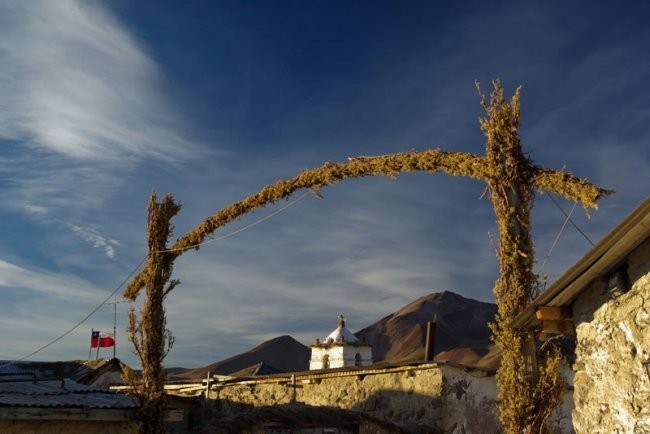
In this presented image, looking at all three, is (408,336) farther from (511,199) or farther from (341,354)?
(511,199)

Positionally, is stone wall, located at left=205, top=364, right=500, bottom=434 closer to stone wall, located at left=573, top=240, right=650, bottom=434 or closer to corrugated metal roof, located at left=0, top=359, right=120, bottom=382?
stone wall, located at left=573, top=240, right=650, bottom=434

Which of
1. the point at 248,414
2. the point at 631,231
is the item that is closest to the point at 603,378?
the point at 631,231

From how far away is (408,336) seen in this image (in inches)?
4183

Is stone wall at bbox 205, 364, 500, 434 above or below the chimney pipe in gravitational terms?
below

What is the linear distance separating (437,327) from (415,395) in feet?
302

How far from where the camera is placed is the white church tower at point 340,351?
32.9 metres

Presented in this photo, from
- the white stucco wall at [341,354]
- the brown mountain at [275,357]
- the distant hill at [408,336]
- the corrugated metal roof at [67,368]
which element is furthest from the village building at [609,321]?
the brown mountain at [275,357]

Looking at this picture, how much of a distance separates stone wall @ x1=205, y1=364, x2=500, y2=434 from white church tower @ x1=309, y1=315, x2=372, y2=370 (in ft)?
49.4

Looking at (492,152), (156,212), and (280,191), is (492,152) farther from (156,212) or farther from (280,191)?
(156,212)

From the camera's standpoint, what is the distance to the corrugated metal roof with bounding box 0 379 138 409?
1177 cm

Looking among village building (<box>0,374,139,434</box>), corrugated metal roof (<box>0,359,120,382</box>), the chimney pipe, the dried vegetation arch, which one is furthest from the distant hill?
the dried vegetation arch

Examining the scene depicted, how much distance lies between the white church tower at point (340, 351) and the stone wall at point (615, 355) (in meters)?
25.3

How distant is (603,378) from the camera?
23.8ft

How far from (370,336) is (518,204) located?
10528 centimetres
